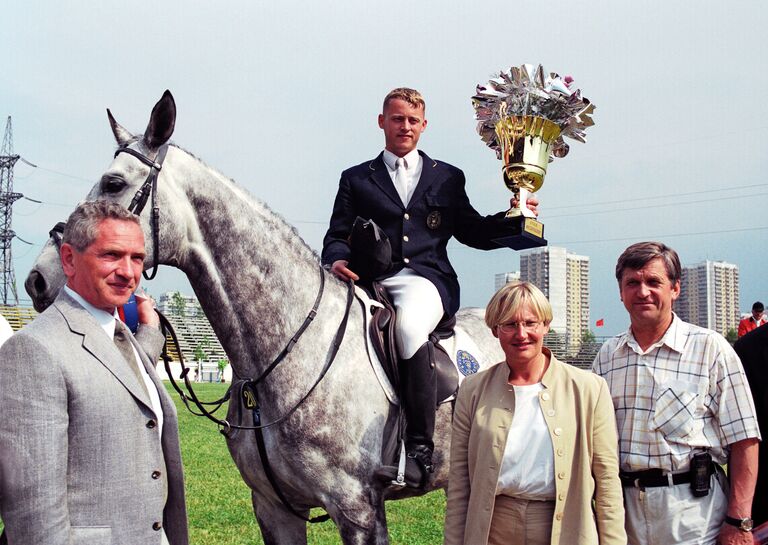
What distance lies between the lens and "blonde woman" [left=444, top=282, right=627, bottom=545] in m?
2.87

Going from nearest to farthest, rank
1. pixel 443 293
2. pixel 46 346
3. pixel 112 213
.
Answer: pixel 46 346
pixel 112 213
pixel 443 293

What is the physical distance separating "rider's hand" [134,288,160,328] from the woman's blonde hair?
1.55 meters

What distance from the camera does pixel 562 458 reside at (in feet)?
9.41

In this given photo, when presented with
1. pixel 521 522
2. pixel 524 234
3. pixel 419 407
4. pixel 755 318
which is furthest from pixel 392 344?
pixel 755 318

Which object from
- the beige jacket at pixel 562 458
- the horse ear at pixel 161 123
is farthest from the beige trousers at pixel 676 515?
the horse ear at pixel 161 123

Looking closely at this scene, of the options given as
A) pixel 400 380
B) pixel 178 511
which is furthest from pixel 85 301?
pixel 400 380

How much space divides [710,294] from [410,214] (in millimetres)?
84557

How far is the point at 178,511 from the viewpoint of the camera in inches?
106

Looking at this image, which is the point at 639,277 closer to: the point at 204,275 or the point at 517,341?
the point at 517,341

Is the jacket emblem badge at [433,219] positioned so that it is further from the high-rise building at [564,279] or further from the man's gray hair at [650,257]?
the high-rise building at [564,279]

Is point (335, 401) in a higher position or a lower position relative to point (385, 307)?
lower

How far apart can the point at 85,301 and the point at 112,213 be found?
1.03ft

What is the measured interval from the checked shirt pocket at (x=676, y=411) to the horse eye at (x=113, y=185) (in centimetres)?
281

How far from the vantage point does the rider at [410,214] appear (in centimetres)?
455
